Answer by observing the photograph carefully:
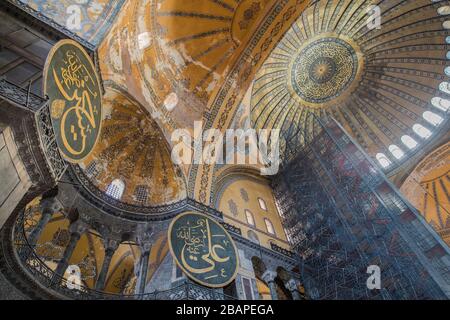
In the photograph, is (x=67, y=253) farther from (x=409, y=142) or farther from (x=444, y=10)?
(x=444, y=10)

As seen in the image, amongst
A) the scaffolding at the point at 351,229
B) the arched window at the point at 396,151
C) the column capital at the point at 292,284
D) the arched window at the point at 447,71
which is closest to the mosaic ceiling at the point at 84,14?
the column capital at the point at 292,284

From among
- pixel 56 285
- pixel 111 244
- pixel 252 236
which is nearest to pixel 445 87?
pixel 252 236

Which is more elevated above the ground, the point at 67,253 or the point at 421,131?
the point at 421,131

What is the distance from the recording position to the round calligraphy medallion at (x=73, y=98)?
483 cm

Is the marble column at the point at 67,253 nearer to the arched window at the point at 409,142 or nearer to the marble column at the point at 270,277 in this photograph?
the marble column at the point at 270,277

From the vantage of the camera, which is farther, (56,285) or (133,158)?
(133,158)

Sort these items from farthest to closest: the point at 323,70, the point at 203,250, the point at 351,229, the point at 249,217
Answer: the point at 323,70, the point at 249,217, the point at 351,229, the point at 203,250

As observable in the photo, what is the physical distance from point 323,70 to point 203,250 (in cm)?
1255

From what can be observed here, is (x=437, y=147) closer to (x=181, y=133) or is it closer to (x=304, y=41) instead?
(x=304, y=41)

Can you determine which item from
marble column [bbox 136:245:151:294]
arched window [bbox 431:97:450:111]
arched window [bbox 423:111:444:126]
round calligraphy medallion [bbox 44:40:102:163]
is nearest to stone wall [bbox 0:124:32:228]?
round calligraphy medallion [bbox 44:40:102:163]

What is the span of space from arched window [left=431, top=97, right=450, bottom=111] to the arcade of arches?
0.32ft

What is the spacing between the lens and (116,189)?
31.5ft

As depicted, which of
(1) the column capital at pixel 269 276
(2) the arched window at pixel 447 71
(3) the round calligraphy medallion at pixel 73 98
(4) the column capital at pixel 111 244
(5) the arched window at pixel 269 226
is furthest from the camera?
(2) the arched window at pixel 447 71

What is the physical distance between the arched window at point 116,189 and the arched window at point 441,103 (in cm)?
1444
